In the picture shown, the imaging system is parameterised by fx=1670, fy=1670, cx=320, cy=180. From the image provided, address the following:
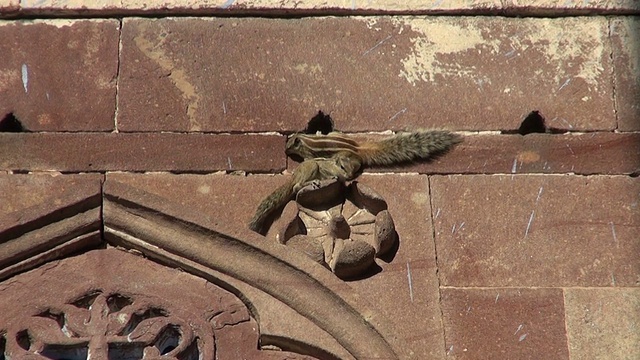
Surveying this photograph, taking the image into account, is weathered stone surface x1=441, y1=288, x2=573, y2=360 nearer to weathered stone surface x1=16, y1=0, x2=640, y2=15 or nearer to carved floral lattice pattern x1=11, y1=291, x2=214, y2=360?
carved floral lattice pattern x1=11, y1=291, x2=214, y2=360

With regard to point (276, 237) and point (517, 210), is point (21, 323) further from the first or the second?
point (517, 210)

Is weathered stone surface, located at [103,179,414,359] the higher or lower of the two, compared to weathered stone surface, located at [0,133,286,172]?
lower

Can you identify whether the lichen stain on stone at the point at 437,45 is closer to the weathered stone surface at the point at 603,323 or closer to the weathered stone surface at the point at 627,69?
the weathered stone surface at the point at 627,69

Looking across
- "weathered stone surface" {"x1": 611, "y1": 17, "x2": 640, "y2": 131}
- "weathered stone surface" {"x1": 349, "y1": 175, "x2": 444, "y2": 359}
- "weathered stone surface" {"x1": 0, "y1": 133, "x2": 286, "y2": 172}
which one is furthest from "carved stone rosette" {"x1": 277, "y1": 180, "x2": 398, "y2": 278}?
"weathered stone surface" {"x1": 611, "y1": 17, "x2": 640, "y2": 131}

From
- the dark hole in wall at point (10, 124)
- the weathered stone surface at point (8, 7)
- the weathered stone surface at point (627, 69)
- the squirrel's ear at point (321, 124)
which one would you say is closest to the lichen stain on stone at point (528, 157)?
the weathered stone surface at point (627, 69)

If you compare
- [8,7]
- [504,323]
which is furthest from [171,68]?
[504,323]

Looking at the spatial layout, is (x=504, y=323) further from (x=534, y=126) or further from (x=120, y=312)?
(x=120, y=312)
